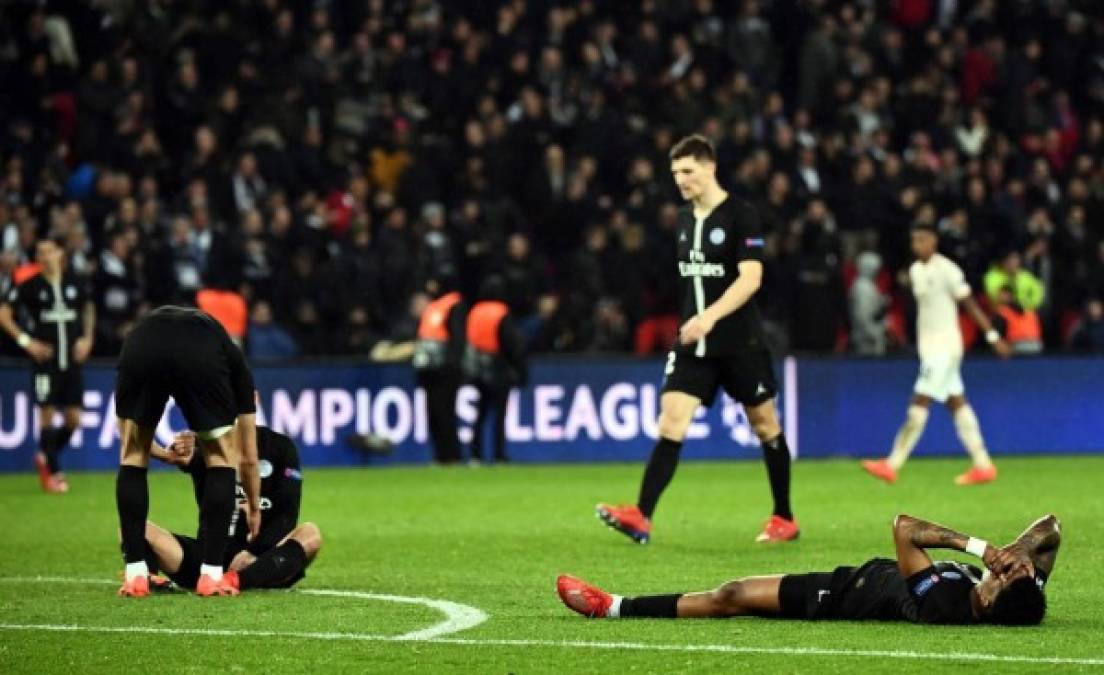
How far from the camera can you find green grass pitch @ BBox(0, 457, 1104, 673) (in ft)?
26.6

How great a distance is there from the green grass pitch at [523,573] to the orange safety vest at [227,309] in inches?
60.7

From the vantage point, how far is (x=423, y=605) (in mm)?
9898

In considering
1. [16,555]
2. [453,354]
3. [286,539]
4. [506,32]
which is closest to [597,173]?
[506,32]

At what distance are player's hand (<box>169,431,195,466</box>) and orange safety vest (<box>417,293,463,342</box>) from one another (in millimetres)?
12220

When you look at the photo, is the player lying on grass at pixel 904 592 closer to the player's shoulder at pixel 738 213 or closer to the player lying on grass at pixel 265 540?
the player lying on grass at pixel 265 540

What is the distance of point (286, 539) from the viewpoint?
417 inches

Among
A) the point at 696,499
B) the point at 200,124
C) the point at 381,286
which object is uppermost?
the point at 200,124

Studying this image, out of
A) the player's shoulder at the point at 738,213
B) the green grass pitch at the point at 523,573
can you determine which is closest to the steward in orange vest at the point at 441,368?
the green grass pitch at the point at 523,573

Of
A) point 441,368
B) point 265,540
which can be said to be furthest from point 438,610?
point 441,368

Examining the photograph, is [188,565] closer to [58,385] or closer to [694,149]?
[694,149]

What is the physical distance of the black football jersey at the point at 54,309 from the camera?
19.1 m

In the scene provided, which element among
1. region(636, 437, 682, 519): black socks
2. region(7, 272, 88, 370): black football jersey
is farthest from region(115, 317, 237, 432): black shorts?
region(7, 272, 88, 370): black football jersey

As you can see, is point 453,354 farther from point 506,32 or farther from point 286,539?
point 286,539

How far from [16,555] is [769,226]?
44.1 feet
